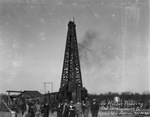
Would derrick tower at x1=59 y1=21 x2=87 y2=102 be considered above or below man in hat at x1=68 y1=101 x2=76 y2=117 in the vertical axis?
above

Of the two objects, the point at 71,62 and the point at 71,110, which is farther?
the point at 71,62

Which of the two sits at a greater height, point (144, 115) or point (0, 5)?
point (0, 5)

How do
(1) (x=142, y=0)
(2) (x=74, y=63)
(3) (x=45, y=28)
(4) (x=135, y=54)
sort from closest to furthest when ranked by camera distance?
(1) (x=142, y=0) < (4) (x=135, y=54) < (3) (x=45, y=28) < (2) (x=74, y=63)

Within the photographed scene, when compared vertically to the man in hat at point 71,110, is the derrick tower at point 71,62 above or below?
above

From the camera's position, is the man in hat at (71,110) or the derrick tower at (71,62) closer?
the man in hat at (71,110)

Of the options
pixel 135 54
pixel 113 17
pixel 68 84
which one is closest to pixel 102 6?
pixel 113 17

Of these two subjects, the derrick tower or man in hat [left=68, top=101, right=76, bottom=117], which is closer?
man in hat [left=68, top=101, right=76, bottom=117]

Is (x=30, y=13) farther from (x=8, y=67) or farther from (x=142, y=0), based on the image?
(x=142, y=0)

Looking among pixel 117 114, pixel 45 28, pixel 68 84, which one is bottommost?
pixel 117 114

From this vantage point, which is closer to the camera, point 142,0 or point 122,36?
point 142,0

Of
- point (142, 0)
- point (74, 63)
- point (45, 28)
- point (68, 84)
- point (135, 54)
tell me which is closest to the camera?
point (142, 0)

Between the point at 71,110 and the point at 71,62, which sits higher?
the point at 71,62

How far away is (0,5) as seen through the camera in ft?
63.2

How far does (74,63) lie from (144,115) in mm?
27390
